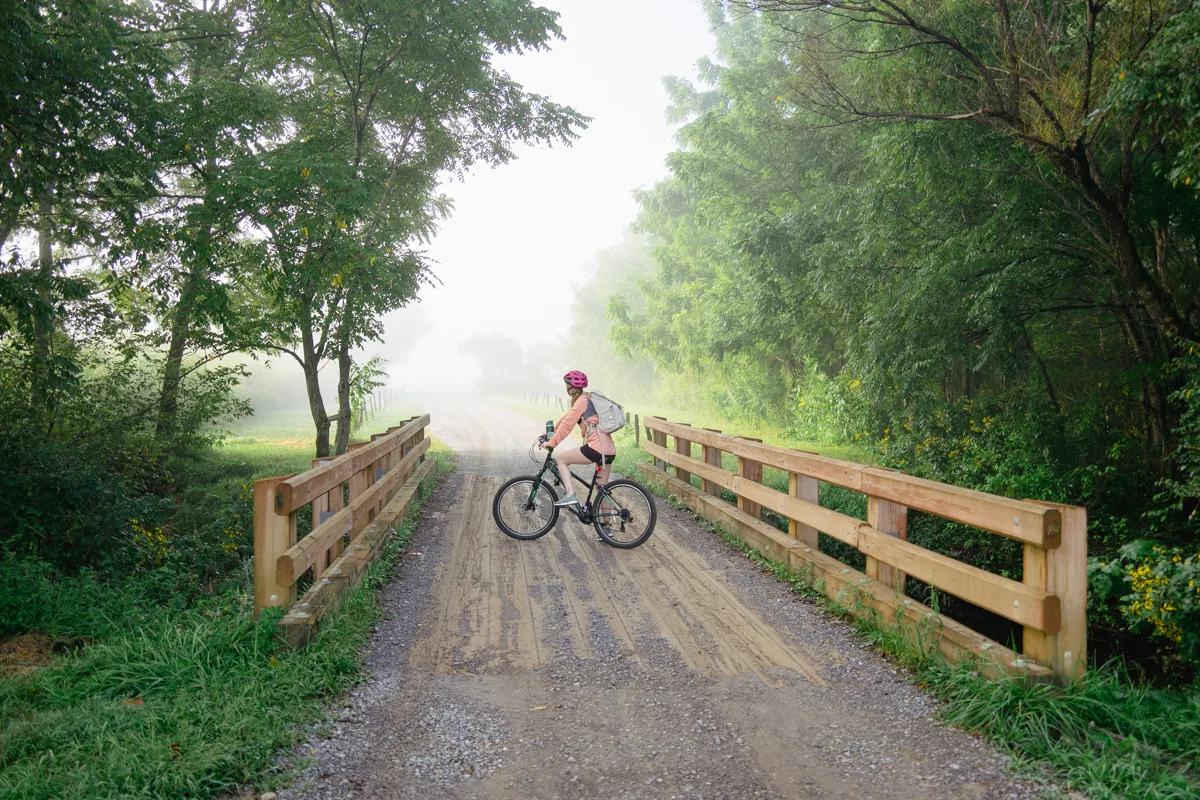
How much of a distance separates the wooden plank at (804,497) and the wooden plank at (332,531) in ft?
Result: 12.2

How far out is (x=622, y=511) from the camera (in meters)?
8.04

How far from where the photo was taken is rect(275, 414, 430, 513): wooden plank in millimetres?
4609

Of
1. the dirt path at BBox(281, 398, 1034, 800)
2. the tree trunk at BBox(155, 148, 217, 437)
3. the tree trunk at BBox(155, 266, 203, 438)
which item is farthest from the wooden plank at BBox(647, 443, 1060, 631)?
the tree trunk at BBox(155, 266, 203, 438)

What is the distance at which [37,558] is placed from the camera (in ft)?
23.9

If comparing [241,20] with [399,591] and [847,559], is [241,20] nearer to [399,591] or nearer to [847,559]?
[399,591]

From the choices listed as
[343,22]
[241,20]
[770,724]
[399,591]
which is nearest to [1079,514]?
[770,724]

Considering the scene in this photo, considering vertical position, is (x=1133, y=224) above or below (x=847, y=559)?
above

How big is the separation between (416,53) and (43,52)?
627cm

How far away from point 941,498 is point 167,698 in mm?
4288

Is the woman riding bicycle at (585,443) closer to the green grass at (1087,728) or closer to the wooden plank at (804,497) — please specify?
the wooden plank at (804,497)

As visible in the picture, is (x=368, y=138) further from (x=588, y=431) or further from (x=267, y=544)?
(x=267, y=544)

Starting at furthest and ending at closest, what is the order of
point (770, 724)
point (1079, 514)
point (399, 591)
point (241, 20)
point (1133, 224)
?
point (241, 20) < point (1133, 224) < point (399, 591) < point (770, 724) < point (1079, 514)

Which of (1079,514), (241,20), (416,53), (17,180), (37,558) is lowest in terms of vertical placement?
(37,558)

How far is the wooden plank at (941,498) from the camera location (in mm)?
3734
